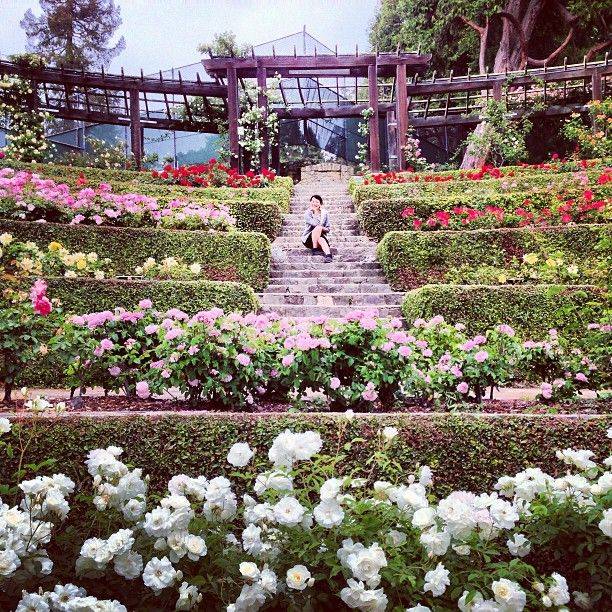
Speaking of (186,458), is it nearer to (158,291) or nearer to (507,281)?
(158,291)

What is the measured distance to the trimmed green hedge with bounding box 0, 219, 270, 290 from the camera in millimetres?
7848

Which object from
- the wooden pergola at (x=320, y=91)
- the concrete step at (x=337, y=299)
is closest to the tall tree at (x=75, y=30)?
the wooden pergola at (x=320, y=91)

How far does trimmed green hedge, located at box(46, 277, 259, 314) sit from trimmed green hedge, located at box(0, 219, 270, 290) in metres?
1.46

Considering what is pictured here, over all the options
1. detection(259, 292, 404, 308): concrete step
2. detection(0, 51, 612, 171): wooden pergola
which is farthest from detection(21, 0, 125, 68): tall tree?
detection(259, 292, 404, 308): concrete step

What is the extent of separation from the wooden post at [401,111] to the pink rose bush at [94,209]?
7625 millimetres

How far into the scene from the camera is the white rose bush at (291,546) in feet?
5.48

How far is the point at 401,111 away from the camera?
53.0 feet

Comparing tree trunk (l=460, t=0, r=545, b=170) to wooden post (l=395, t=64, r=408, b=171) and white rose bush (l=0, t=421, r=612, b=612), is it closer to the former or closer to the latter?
wooden post (l=395, t=64, r=408, b=171)

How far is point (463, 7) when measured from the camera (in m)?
21.2

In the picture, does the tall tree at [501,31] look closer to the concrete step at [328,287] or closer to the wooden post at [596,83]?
the wooden post at [596,83]

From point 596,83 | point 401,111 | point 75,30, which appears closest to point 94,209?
point 401,111

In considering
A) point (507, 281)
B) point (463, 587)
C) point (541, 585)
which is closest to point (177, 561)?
point (463, 587)

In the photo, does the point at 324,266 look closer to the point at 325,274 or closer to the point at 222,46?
the point at 325,274

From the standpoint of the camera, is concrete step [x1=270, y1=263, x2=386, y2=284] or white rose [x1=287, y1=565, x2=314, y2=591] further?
concrete step [x1=270, y1=263, x2=386, y2=284]
